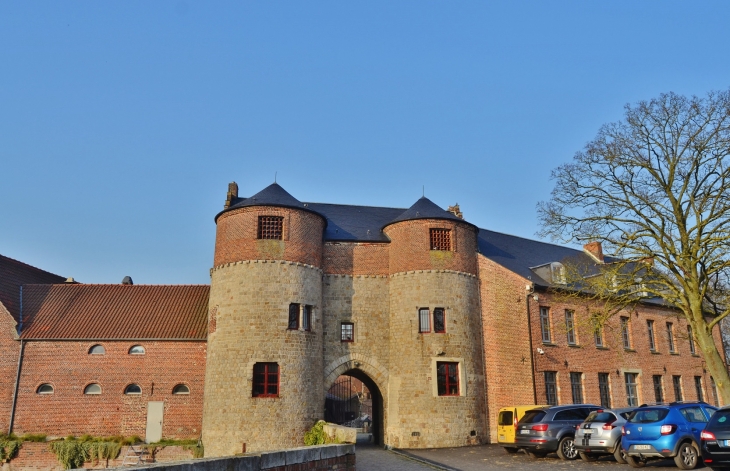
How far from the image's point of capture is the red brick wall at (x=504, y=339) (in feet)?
80.4

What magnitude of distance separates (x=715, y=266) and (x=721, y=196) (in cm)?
232

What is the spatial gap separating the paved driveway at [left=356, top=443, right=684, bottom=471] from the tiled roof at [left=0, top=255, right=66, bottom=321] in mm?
17350

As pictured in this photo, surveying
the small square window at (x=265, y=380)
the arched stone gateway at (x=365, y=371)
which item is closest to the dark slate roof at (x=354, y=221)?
the arched stone gateway at (x=365, y=371)

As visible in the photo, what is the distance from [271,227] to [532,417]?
1224 centimetres

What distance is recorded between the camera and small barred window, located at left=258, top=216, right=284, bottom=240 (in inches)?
934

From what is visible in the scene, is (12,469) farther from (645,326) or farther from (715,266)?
(645,326)

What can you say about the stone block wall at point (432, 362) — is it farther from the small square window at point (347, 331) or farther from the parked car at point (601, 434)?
the parked car at point (601, 434)

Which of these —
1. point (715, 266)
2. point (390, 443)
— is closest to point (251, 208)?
point (390, 443)

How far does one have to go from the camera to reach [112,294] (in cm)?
2856

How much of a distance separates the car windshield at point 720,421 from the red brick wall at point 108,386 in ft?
63.4

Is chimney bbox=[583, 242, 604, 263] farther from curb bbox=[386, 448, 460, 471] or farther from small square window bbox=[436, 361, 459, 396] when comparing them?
curb bbox=[386, 448, 460, 471]

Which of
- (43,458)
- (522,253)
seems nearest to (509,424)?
(522,253)

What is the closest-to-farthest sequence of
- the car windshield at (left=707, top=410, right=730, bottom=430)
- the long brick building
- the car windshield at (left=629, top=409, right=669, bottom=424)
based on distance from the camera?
the car windshield at (left=707, top=410, right=730, bottom=430), the car windshield at (left=629, top=409, right=669, bottom=424), the long brick building

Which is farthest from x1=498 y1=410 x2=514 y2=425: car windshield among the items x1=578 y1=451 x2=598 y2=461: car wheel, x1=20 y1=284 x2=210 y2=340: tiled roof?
x1=20 y1=284 x2=210 y2=340: tiled roof
